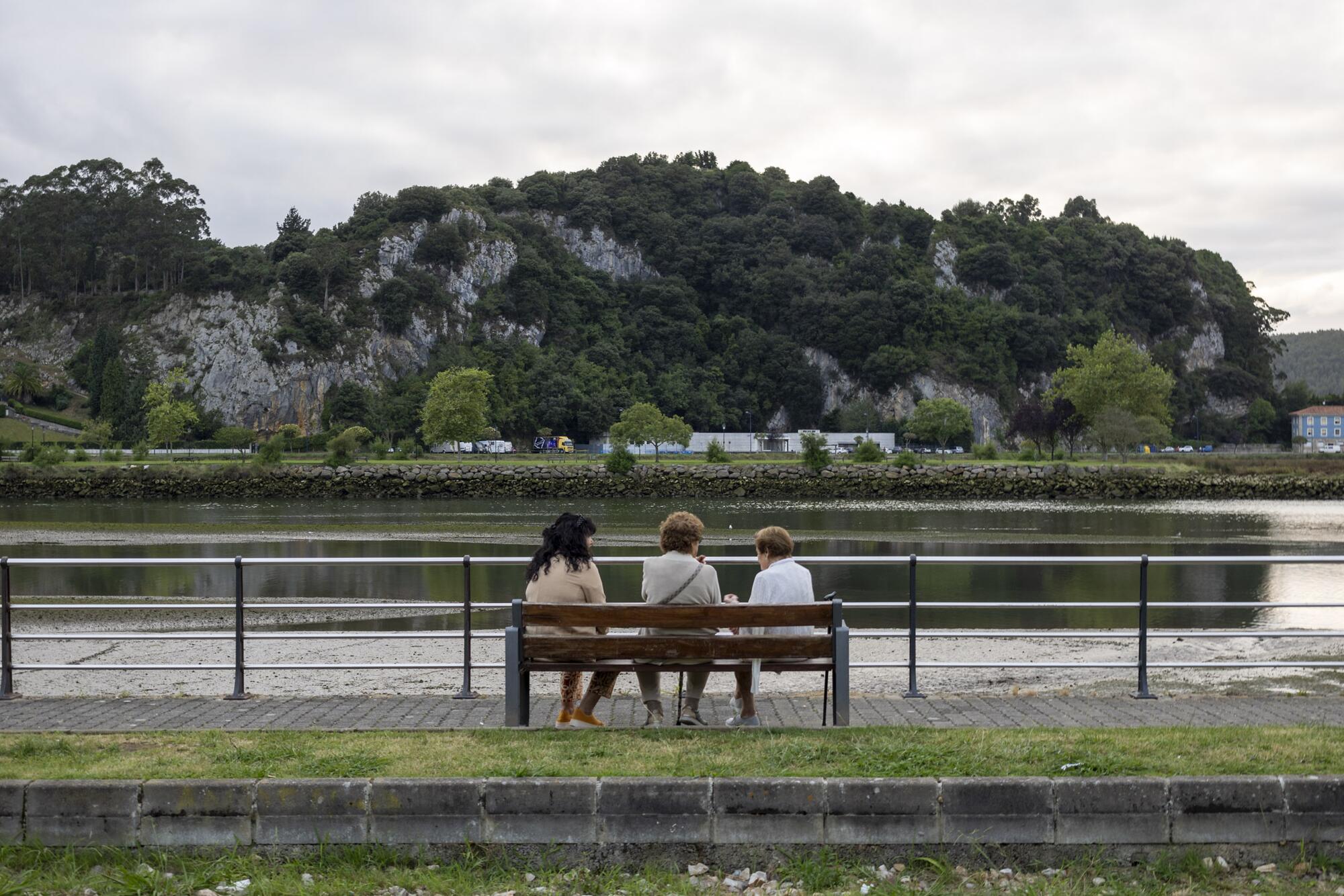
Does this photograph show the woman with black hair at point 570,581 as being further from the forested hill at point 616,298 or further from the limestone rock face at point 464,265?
the limestone rock face at point 464,265

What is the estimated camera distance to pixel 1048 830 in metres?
5.36

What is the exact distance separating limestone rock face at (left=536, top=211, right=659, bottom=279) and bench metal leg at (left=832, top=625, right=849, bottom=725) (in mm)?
160046

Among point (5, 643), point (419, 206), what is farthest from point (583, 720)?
point (419, 206)

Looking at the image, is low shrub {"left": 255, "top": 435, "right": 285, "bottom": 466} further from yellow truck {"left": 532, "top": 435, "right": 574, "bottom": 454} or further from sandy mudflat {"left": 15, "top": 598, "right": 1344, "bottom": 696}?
sandy mudflat {"left": 15, "top": 598, "right": 1344, "bottom": 696}

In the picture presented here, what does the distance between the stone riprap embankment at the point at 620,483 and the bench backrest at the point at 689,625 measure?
5587cm

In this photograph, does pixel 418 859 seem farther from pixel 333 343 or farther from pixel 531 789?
pixel 333 343

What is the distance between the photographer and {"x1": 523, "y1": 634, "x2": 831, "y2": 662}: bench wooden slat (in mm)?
6918

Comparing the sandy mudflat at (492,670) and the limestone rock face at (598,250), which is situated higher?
the limestone rock face at (598,250)

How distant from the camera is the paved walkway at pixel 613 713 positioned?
7.38 meters

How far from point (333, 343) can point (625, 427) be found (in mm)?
47868

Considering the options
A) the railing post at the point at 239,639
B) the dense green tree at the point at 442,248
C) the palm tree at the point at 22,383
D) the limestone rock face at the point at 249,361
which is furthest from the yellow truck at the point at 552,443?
the railing post at the point at 239,639

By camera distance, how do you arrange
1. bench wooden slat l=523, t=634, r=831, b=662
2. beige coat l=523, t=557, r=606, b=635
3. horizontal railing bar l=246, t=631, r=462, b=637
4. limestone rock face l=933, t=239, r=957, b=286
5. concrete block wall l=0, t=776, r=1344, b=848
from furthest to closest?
limestone rock face l=933, t=239, r=957, b=286 < horizontal railing bar l=246, t=631, r=462, b=637 < beige coat l=523, t=557, r=606, b=635 < bench wooden slat l=523, t=634, r=831, b=662 < concrete block wall l=0, t=776, r=1344, b=848

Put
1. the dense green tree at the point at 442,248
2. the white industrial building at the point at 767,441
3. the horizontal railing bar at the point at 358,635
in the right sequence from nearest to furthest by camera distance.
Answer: the horizontal railing bar at the point at 358,635 → the white industrial building at the point at 767,441 → the dense green tree at the point at 442,248

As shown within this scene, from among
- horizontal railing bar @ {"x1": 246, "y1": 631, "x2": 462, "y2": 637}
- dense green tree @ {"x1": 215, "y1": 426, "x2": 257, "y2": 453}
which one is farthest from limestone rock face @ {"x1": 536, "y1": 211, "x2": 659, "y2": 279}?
horizontal railing bar @ {"x1": 246, "y1": 631, "x2": 462, "y2": 637}
